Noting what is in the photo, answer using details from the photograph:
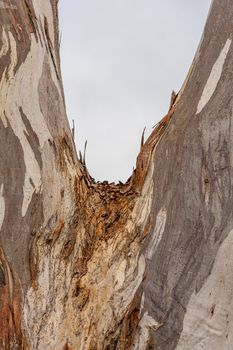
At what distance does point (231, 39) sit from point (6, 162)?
735mm

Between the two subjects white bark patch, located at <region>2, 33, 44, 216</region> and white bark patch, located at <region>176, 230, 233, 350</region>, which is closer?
white bark patch, located at <region>176, 230, 233, 350</region>

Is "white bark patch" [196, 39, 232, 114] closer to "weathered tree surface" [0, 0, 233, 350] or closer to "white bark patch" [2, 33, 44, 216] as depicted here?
"weathered tree surface" [0, 0, 233, 350]

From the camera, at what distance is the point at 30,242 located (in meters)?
2.33

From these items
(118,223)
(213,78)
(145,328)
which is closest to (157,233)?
(118,223)

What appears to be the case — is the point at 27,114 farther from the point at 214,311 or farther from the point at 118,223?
the point at 214,311

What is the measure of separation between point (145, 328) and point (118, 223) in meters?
0.32

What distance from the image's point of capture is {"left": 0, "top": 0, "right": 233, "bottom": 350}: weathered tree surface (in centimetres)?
221

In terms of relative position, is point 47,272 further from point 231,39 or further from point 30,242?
point 231,39

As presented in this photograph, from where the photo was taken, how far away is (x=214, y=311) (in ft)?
7.18

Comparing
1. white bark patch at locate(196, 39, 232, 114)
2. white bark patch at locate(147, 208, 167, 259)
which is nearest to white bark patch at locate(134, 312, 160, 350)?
white bark patch at locate(147, 208, 167, 259)

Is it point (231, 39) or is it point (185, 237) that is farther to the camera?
point (231, 39)

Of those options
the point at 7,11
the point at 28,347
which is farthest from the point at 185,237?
the point at 7,11

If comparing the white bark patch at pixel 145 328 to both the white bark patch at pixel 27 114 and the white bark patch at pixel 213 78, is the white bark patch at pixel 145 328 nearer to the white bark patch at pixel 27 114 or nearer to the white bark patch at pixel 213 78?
the white bark patch at pixel 27 114

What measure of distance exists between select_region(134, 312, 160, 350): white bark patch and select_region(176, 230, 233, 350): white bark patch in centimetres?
8
